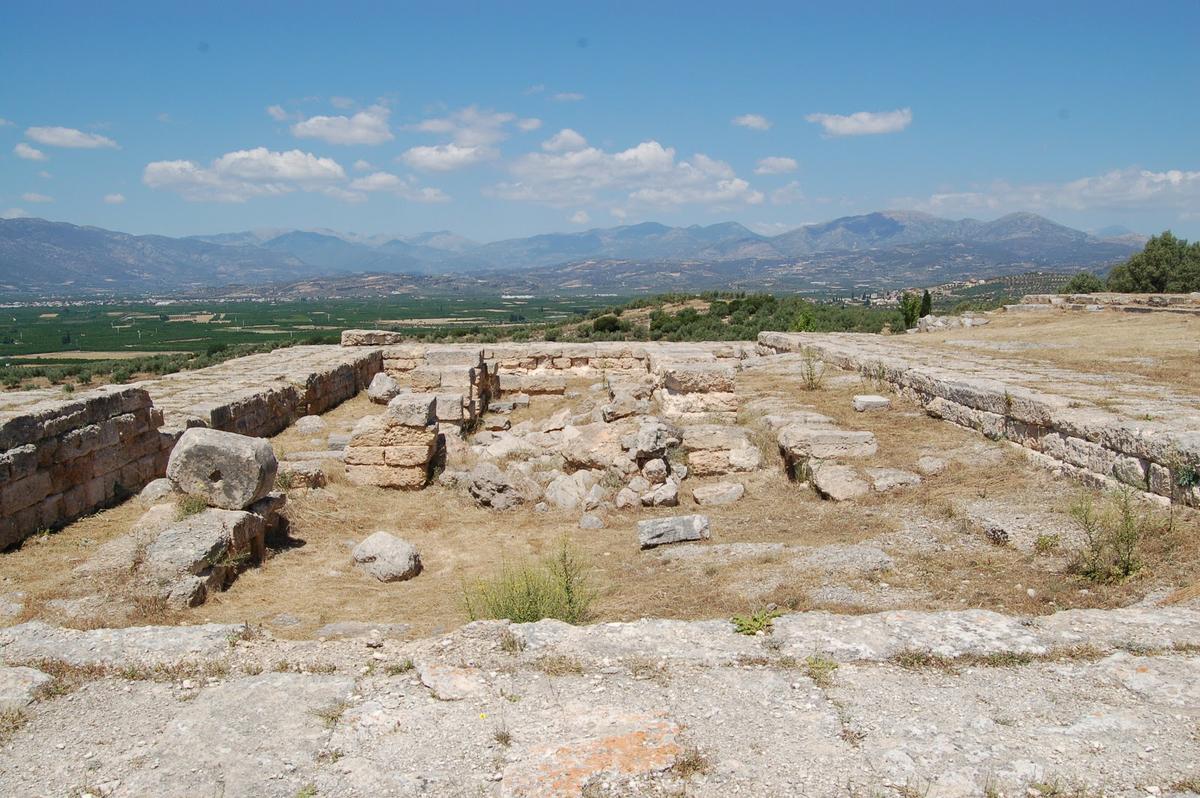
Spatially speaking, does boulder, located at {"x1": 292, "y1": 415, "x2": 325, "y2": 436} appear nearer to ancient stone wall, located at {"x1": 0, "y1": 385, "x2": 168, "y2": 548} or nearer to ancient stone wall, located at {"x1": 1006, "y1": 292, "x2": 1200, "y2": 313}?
ancient stone wall, located at {"x1": 0, "y1": 385, "x2": 168, "y2": 548}

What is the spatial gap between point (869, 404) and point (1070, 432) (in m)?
3.31

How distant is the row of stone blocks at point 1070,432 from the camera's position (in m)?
5.51

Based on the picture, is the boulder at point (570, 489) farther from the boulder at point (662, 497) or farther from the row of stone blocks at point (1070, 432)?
the row of stone blocks at point (1070, 432)

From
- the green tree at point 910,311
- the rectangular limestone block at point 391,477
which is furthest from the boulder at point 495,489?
the green tree at point 910,311

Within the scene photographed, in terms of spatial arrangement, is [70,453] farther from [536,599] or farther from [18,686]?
[536,599]

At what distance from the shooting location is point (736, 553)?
6.01 m

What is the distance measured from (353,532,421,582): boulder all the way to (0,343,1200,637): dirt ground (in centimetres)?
11

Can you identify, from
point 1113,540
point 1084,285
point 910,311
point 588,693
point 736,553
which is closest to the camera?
point 588,693

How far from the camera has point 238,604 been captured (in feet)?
18.5

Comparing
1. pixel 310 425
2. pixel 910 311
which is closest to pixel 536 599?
pixel 310 425

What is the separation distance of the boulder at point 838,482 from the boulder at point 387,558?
379cm

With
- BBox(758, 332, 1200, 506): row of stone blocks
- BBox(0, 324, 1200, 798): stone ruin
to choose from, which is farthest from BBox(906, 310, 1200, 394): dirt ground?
BBox(0, 324, 1200, 798): stone ruin

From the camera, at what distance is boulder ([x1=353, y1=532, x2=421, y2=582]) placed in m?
6.41

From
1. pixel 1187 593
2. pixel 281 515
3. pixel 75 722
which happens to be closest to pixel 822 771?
pixel 1187 593
